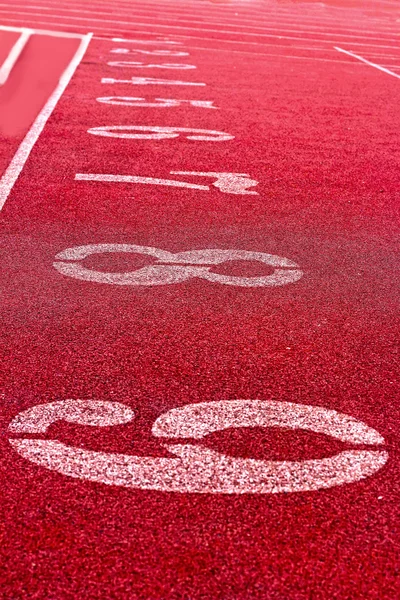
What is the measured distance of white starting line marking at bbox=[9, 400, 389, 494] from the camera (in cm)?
385

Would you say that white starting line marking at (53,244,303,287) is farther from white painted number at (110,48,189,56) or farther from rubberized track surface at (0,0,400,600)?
white painted number at (110,48,189,56)

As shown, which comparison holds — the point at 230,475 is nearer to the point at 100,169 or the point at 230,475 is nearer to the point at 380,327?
the point at 380,327

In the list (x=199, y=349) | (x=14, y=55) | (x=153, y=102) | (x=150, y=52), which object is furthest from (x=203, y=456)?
(x=150, y=52)

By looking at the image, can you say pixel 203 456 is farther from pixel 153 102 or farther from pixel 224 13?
pixel 224 13

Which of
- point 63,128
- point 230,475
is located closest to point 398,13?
point 63,128

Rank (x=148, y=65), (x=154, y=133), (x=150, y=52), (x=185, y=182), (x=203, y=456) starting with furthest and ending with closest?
(x=150, y=52) < (x=148, y=65) < (x=154, y=133) < (x=185, y=182) < (x=203, y=456)

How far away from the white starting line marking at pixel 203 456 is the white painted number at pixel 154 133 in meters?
6.64

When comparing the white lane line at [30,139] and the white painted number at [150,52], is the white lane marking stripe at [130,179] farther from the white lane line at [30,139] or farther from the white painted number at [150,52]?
the white painted number at [150,52]

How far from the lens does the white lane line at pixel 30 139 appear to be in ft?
27.9

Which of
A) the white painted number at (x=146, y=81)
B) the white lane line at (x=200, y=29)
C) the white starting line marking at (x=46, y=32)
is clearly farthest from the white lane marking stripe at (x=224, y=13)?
the white painted number at (x=146, y=81)

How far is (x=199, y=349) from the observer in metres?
5.25

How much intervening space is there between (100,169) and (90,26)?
51.0ft

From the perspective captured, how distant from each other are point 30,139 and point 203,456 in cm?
690

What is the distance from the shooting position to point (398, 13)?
39938mm
